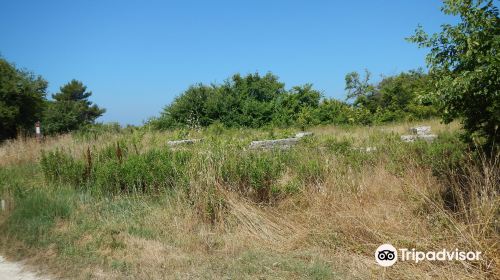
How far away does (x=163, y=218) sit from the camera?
6250mm

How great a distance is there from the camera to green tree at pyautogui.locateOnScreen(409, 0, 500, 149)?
4.58 metres

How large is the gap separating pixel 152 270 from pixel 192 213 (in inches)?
59.8

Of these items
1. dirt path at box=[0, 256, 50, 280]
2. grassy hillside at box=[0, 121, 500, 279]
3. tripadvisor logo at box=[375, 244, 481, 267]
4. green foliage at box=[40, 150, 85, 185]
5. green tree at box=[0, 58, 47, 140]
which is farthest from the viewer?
green tree at box=[0, 58, 47, 140]

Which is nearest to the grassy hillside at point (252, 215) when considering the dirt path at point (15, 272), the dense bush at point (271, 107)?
the dirt path at point (15, 272)

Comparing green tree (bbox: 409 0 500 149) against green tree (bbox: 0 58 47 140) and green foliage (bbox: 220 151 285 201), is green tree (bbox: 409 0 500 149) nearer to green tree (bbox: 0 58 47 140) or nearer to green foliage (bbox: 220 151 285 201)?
green foliage (bbox: 220 151 285 201)

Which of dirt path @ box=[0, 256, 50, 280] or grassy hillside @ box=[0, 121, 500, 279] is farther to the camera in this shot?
dirt path @ box=[0, 256, 50, 280]

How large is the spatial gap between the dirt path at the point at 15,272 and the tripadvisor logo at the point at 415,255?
389 centimetres

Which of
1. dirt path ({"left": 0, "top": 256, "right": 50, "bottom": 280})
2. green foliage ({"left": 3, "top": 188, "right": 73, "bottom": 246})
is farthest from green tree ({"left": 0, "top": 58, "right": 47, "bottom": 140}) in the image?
dirt path ({"left": 0, "top": 256, "right": 50, "bottom": 280})

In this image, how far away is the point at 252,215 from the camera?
19.4ft

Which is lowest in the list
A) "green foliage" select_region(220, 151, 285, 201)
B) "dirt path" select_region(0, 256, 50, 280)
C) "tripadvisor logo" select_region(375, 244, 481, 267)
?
"dirt path" select_region(0, 256, 50, 280)

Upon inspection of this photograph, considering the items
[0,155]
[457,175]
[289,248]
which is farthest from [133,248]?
[0,155]

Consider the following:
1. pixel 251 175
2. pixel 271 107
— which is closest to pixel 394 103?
pixel 271 107

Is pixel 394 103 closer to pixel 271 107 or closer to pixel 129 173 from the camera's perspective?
pixel 271 107

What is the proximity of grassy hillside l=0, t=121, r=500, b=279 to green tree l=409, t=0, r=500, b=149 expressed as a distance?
0.69 meters
